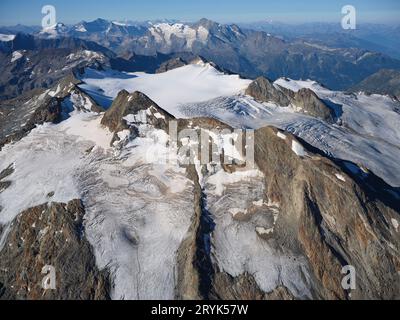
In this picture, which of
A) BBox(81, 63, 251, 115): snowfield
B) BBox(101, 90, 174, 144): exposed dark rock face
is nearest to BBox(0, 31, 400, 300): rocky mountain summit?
BBox(101, 90, 174, 144): exposed dark rock face

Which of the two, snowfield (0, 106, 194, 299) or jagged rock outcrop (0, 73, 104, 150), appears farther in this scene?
jagged rock outcrop (0, 73, 104, 150)

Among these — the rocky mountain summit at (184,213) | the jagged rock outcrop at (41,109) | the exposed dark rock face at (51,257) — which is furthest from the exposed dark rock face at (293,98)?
the exposed dark rock face at (51,257)

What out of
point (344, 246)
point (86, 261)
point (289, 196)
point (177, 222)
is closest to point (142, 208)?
point (177, 222)

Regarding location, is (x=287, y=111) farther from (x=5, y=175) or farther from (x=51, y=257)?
(x=51, y=257)

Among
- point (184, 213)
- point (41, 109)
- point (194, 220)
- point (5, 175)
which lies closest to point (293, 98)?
point (41, 109)

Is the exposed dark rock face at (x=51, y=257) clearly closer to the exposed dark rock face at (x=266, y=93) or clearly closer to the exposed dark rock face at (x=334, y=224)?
the exposed dark rock face at (x=334, y=224)

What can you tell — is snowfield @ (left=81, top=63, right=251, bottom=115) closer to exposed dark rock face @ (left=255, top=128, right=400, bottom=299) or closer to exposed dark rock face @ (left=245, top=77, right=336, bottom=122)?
exposed dark rock face @ (left=245, top=77, right=336, bottom=122)
